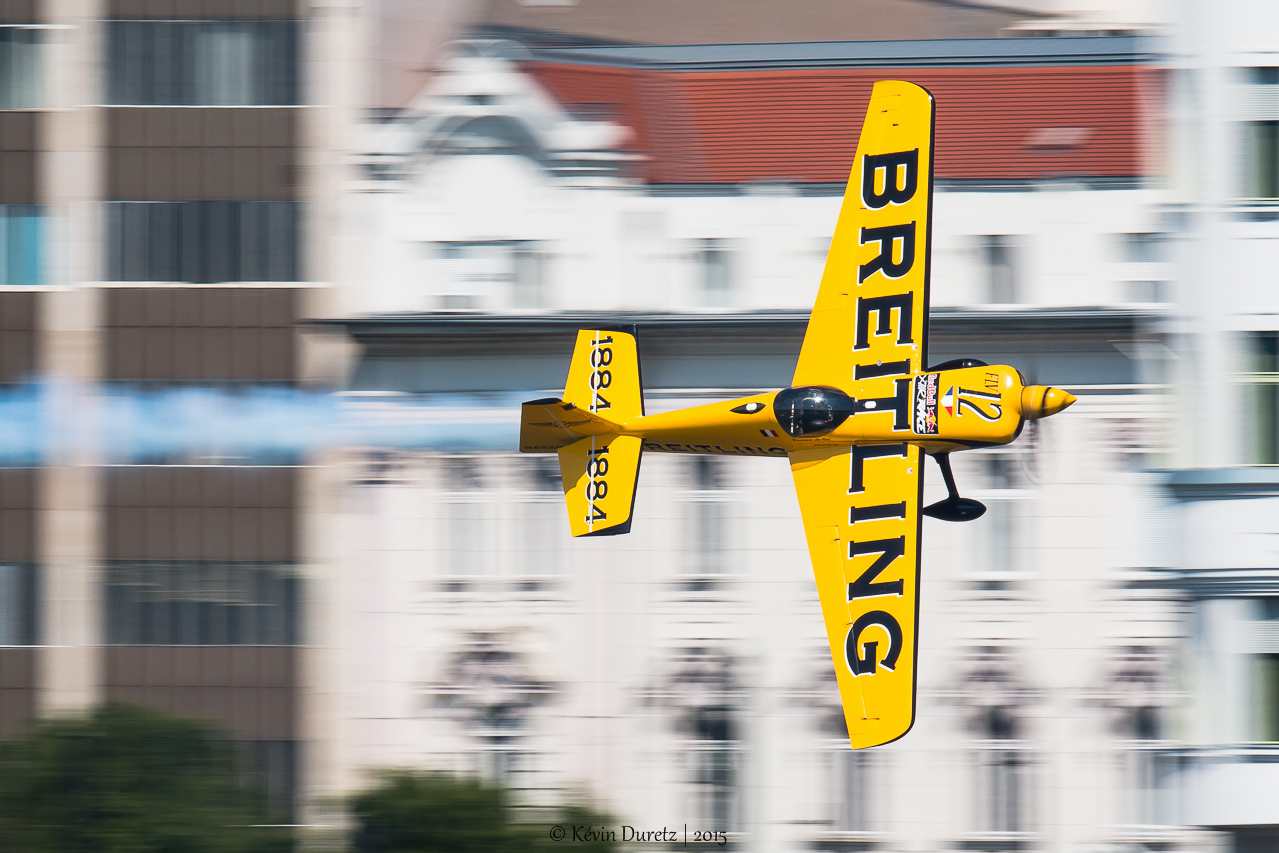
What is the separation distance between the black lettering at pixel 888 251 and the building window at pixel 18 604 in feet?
65.0

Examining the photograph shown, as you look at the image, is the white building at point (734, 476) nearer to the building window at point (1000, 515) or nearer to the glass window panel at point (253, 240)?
the building window at point (1000, 515)

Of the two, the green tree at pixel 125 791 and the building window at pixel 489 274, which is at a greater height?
the building window at pixel 489 274

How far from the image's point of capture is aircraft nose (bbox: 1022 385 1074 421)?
1988cm

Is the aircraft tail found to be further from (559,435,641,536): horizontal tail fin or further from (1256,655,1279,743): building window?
(1256,655,1279,743): building window

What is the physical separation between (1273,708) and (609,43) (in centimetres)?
1809

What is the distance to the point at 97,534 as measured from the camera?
31.0m

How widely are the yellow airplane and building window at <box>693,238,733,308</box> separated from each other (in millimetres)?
5126

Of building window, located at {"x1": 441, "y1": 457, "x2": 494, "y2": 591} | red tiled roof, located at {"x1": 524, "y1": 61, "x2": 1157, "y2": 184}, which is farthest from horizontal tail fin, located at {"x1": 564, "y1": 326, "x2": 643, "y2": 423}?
building window, located at {"x1": 441, "y1": 457, "x2": 494, "y2": 591}

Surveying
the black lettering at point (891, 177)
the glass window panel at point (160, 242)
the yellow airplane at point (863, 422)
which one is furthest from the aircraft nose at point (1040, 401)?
the glass window panel at point (160, 242)

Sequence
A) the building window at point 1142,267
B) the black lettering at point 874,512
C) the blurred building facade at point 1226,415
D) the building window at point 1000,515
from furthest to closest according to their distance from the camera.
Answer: the building window at point 1000,515, the building window at point 1142,267, the blurred building facade at point 1226,415, the black lettering at point 874,512

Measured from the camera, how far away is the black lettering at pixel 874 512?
21078mm

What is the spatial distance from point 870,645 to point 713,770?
9160mm

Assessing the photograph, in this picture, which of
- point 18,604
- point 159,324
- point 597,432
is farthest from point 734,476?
point 18,604

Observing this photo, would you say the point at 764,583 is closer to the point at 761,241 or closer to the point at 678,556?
the point at 678,556
